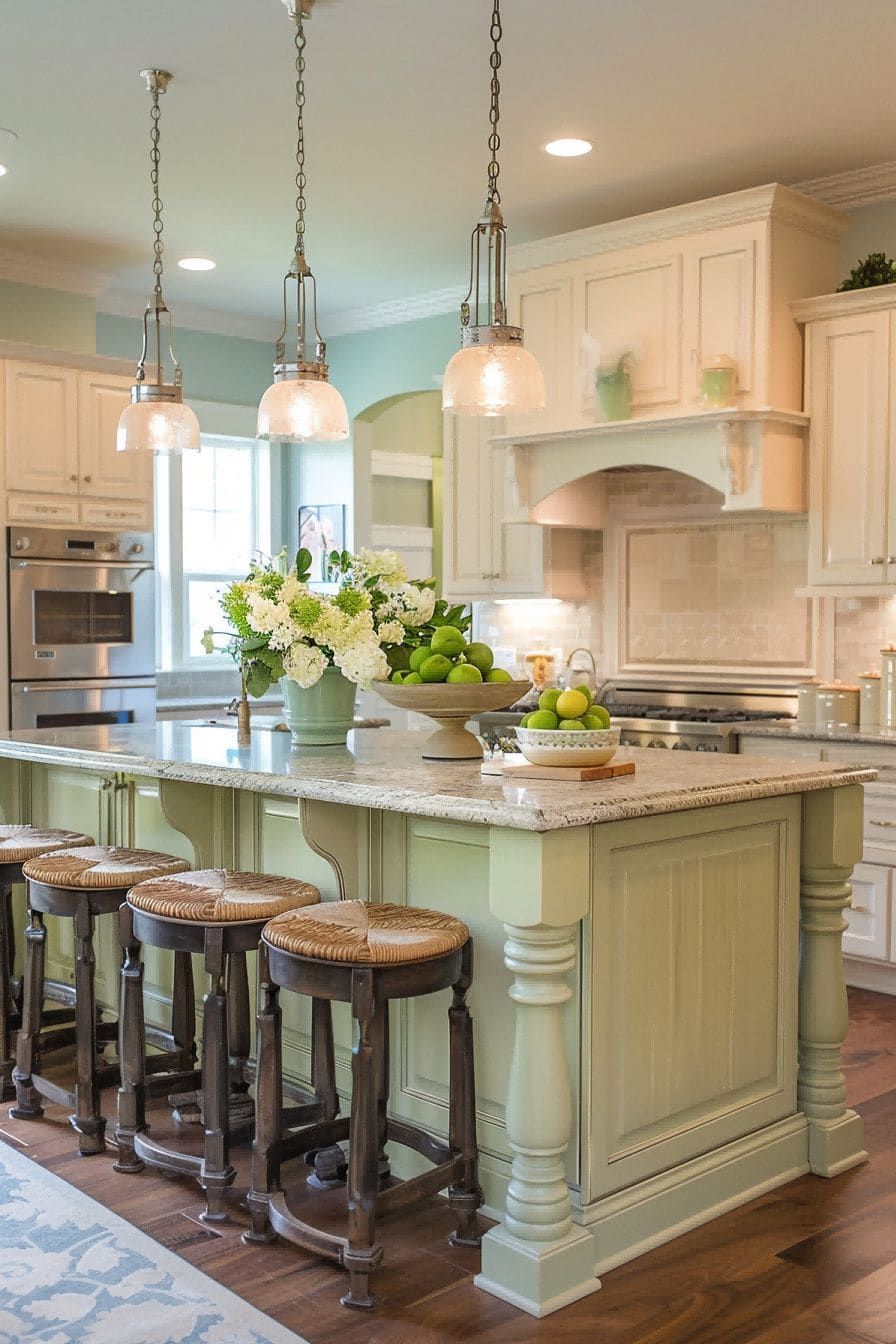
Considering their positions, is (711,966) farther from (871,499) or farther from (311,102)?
(311,102)

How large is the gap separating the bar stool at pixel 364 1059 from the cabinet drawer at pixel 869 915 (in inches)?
91.8

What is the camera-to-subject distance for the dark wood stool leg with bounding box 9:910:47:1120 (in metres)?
3.48

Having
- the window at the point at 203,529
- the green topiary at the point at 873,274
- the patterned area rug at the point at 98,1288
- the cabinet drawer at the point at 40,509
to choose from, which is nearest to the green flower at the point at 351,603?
the patterned area rug at the point at 98,1288

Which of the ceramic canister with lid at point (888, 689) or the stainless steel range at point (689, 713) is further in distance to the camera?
the stainless steel range at point (689, 713)

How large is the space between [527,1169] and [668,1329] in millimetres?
368

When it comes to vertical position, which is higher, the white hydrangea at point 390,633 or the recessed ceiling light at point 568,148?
the recessed ceiling light at point 568,148

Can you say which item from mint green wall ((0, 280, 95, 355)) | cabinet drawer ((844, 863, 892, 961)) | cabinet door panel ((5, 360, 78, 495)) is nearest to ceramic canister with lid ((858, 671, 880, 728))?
cabinet drawer ((844, 863, 892, 961))

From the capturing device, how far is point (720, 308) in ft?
16.8

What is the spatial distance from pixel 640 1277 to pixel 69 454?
15.4 feet

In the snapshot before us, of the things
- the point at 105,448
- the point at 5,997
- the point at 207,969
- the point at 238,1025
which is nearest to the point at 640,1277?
the point at 207,969

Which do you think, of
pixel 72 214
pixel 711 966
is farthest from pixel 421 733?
pixel 72 214

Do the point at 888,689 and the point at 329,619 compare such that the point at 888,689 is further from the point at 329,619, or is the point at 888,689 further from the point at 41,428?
the point at 41,428

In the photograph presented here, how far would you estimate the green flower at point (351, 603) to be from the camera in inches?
137

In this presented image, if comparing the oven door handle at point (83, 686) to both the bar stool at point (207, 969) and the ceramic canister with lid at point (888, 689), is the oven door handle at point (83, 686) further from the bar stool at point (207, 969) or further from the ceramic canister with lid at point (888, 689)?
the ceramic canister with lid at point (888, 689)
